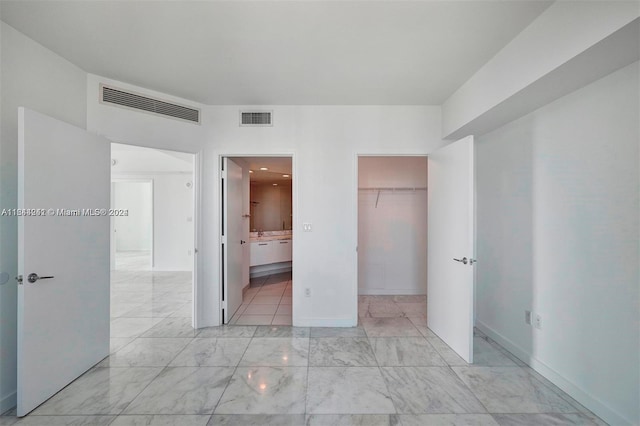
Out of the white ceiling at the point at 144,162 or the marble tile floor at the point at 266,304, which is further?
the white ceiling at the point at 144,162

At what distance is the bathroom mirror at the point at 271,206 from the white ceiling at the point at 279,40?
16.9ft

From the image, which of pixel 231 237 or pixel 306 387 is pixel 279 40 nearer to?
pixel 231 237

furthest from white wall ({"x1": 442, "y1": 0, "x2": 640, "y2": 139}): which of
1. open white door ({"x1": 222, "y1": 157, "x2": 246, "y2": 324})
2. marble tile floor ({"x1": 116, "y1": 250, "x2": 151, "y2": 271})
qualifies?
marble tile floor ({"x1": 116, "y1": 250, "x2": 151, "y2": 271})

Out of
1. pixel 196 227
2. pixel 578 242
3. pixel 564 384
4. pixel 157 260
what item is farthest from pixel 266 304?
pixel 157 260

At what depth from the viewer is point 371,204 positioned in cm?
425

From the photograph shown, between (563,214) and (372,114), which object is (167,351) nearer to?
(372,114)

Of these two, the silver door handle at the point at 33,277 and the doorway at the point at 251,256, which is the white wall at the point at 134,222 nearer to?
the doorway at the point at 251,256

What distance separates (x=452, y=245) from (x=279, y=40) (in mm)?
2429

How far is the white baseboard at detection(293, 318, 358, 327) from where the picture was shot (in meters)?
3.06

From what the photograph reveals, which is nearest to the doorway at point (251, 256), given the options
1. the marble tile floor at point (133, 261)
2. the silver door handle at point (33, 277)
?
the silver door handle at point (33, 277)

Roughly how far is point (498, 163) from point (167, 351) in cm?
396

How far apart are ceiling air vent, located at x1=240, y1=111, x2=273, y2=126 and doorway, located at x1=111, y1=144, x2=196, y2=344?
3.53ft

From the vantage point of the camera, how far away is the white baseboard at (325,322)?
10.0ft

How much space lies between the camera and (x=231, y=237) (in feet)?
10.9
